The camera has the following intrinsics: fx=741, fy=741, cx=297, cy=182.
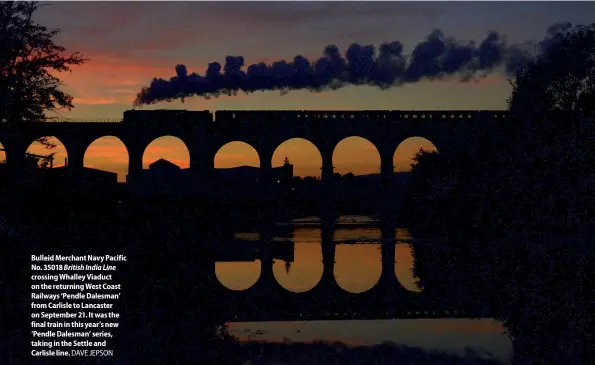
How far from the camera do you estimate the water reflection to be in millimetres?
15266

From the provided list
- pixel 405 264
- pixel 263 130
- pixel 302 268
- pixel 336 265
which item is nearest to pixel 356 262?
pixel 336 265

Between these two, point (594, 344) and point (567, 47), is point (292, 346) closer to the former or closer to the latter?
point (594, 344)

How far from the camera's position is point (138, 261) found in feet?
49.3

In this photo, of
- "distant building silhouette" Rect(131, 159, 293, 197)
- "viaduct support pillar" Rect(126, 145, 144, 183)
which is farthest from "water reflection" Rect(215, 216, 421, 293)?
"viaduct support pillar" Rect(126, 145, 144, 183)

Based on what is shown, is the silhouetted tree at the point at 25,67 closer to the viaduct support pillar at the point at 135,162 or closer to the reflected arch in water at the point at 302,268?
the reflected arch in water at the point at 302,268

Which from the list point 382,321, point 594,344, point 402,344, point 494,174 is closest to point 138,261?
point 382,321

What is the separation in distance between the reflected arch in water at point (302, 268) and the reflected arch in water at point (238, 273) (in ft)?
1.63

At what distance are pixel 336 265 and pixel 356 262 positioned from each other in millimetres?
678

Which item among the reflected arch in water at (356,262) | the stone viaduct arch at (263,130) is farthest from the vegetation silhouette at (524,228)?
the stone viaduct arch at (263,130)

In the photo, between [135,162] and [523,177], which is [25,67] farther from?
[135,162]

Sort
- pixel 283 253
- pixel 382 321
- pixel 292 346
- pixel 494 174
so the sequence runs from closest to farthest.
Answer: pixel 292 346, pixel 382 321, pixel 283 253, pixel 494 174

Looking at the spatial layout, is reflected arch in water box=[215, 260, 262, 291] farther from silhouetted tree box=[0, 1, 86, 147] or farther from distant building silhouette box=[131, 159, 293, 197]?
distant building silhouette box=[131, 159, 293, 197]

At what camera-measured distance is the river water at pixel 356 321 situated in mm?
10250

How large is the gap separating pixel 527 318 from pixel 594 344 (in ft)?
5.63
